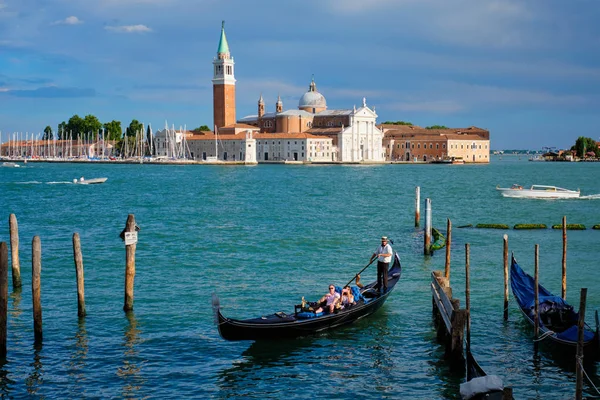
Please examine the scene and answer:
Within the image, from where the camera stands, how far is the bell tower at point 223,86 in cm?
9519

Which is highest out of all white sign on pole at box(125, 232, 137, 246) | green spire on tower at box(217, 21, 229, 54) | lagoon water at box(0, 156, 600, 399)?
green spire on tower at box(217, 21, 229, 54)

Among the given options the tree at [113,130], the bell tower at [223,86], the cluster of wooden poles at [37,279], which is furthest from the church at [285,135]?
the cluster of wooden poles at [37,279]

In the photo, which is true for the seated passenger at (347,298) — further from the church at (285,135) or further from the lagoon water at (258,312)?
the church at (285,135)

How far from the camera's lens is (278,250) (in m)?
17.1

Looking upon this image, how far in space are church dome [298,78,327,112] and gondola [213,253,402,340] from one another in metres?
92.1

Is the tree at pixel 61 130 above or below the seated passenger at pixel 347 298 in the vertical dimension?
above

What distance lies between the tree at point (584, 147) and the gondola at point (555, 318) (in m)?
119

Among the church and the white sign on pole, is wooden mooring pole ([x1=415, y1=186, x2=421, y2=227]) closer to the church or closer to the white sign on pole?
the white sign on pole

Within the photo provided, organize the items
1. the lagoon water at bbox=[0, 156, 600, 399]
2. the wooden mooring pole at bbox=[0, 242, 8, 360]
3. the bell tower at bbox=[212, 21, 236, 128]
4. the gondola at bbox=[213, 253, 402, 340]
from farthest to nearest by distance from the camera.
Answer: the bell tower at bbox=[212, 21, 236, 128] < the gondola at bbox=[213, 253, 402, 340] < the wooden mooring pole at bbox=[0, 242, 8, 360] < the lagoon water at bbox=[0, 156, 600, 399]

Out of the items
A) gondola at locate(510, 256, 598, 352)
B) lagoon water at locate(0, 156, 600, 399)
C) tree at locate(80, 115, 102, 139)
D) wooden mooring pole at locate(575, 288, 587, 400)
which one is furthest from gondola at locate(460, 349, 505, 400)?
tree at locate(80, 115, 102, 139)

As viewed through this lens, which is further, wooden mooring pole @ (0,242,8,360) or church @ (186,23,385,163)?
church @ (186,23,385,163)

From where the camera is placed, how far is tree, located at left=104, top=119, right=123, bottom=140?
10475 centimetres

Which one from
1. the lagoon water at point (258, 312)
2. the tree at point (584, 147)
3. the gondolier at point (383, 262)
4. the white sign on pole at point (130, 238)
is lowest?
the lagoon water at point (258, 312)

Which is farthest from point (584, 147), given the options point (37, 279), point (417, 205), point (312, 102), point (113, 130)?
point (37, 279)
